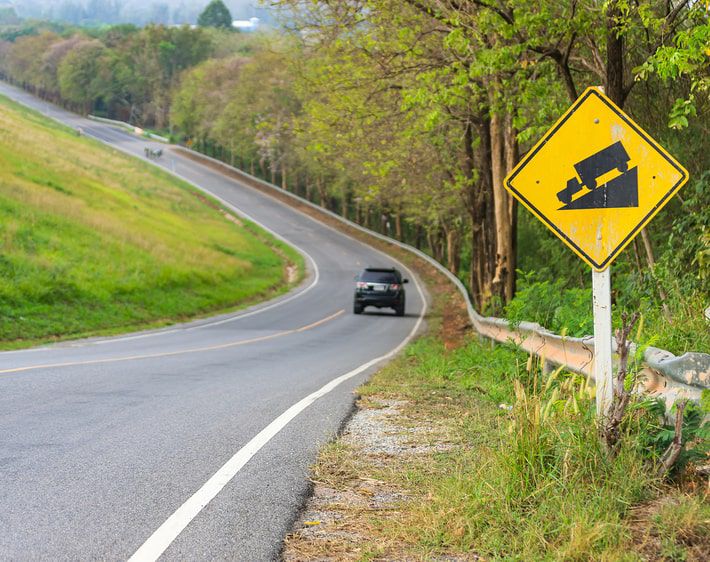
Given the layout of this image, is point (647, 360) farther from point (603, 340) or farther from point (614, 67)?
point (614, 67)

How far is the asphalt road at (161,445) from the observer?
4953 mm

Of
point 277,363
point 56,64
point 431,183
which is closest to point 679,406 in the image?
point 277,363

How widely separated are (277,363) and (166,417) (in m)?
7.20

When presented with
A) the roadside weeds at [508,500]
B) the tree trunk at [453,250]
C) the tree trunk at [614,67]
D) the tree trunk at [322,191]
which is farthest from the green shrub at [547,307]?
the tree trunk at [322,191]

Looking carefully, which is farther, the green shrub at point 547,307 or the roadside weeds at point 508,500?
the green shrub at point 547,307

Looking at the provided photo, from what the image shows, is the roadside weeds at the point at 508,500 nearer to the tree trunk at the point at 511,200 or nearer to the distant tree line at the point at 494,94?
the distant tree line at the point at 494,94

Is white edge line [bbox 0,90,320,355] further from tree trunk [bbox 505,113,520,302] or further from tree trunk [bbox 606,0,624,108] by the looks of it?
tree trunk [bbox 606,0,624,108]

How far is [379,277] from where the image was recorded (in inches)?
1377

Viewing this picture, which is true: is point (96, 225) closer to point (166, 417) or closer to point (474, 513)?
point (166, 417)

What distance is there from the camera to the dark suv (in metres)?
34.5

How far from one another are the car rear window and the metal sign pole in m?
28.7

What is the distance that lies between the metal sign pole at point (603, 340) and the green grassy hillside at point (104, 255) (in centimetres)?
1695

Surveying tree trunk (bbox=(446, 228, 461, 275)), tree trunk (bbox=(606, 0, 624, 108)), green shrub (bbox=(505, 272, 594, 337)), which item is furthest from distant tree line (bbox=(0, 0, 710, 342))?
tree trunk (bbox=(446, 228, 461, 275))

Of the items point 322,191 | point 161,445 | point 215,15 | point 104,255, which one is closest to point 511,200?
point 161,445
